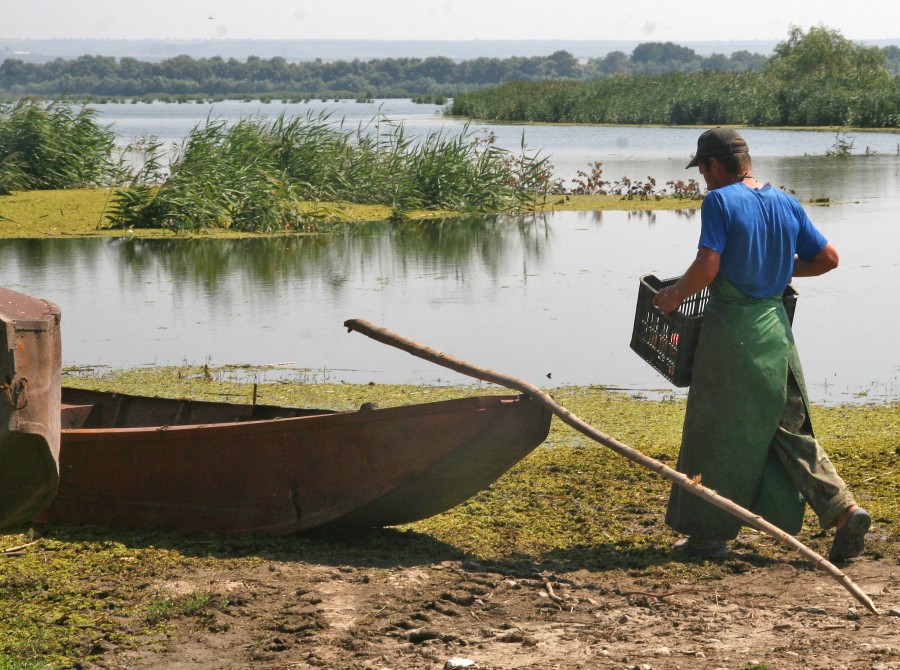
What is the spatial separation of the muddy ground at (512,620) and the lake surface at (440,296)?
13.0 feet

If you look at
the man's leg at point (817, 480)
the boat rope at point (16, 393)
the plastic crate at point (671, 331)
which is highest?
the plastic crate at point (671, 331)

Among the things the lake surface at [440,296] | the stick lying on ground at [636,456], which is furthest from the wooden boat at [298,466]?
the lake surface at [440,296]

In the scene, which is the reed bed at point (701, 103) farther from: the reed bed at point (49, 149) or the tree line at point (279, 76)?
the tree line at point (279, 76)

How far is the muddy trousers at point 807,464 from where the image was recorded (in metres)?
4.64

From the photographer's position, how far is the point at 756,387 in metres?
4.72

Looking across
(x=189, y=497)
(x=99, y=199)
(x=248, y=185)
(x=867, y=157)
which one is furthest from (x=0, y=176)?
(x=867, y=157)

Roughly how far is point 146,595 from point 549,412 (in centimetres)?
169

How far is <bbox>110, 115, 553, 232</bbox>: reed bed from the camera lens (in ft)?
57.1

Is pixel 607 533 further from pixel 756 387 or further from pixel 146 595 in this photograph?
pixel 146 595

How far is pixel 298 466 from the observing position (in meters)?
5.22

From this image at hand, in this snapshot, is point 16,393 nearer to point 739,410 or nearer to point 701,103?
point 739,410

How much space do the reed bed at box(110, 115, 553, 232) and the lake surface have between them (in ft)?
2.72

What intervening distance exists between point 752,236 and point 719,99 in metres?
39.9

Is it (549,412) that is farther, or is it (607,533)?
(607,533)
